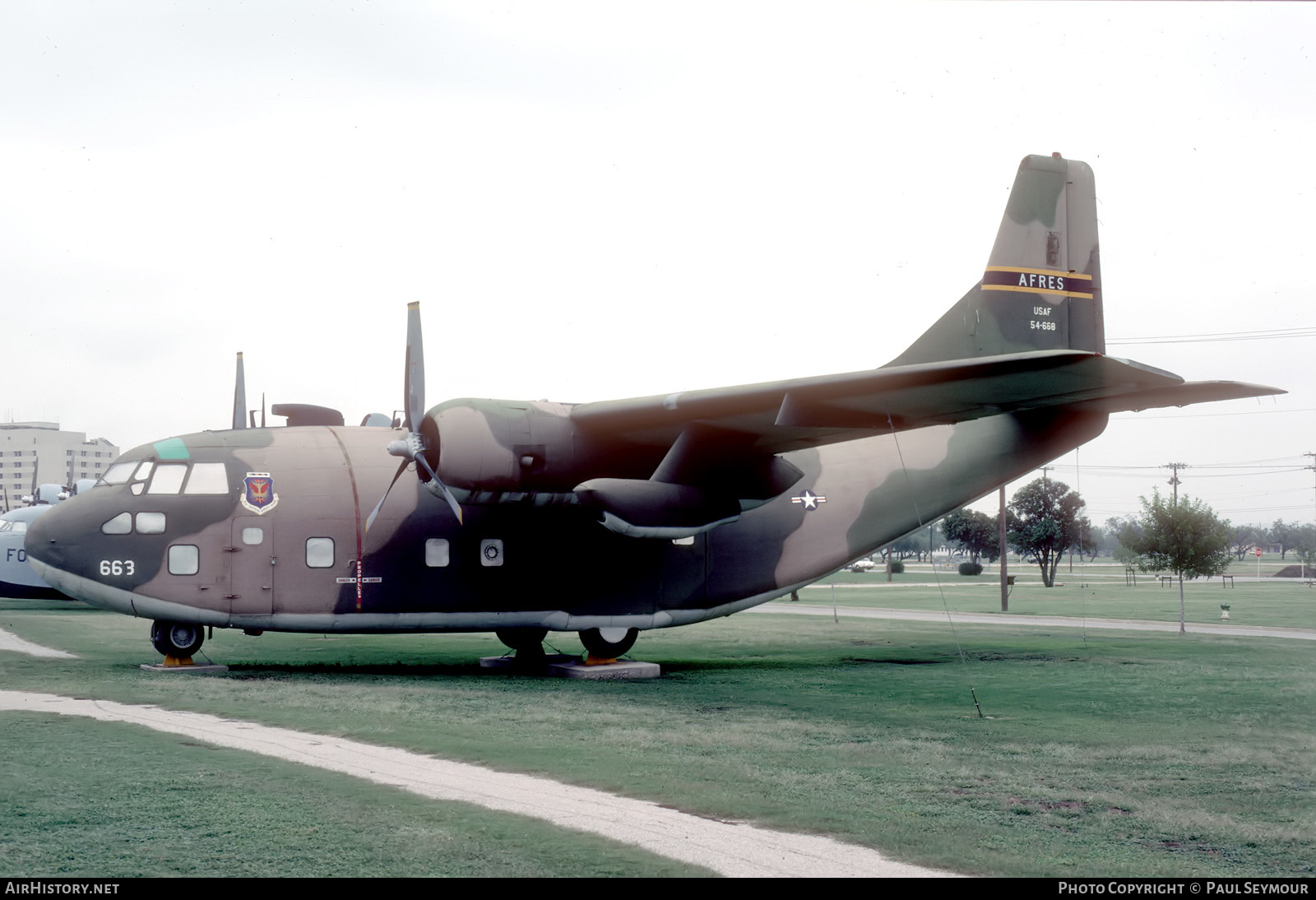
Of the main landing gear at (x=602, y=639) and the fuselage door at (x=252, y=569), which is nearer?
the fuselage door at (x=252, y=569)

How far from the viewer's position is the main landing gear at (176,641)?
Result: 2058 centimetres

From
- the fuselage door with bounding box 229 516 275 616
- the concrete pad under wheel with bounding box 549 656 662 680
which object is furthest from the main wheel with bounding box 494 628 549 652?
the fuselage door with bounding box 229 516 275 616

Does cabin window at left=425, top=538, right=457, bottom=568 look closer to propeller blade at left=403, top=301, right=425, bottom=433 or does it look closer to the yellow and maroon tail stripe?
propeller blade at left=403, top=301, right=425, bottom=433

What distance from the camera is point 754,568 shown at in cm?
2258

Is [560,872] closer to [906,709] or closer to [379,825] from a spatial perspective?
[379,825]

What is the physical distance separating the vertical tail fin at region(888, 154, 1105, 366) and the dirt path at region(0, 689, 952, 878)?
49.8 ft

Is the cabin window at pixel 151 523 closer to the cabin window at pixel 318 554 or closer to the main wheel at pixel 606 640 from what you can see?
the cabin window at pixel 318 554

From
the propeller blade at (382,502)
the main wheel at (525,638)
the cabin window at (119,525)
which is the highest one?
the propeller blade at (382,502)

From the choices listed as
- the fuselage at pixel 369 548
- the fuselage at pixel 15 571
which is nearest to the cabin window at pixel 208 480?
the fuselage at pixel 369 548

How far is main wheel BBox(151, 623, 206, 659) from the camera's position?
67.5 feet

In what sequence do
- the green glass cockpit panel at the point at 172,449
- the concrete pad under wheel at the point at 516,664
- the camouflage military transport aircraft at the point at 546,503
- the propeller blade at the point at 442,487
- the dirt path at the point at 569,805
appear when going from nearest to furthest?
the dirt path at the point at 569,805, the camouflage military transport aircraft at the point at 546,503, the propeller blade at the point at 442,487, the green glass cockpit panel at the point at 172,449, the concrete pad under wheel at the point at 516,664

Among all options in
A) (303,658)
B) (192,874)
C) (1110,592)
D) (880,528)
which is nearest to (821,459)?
(880,528)

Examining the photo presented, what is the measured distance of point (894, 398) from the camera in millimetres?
17125

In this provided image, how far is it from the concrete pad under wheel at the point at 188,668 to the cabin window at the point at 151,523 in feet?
8.16
